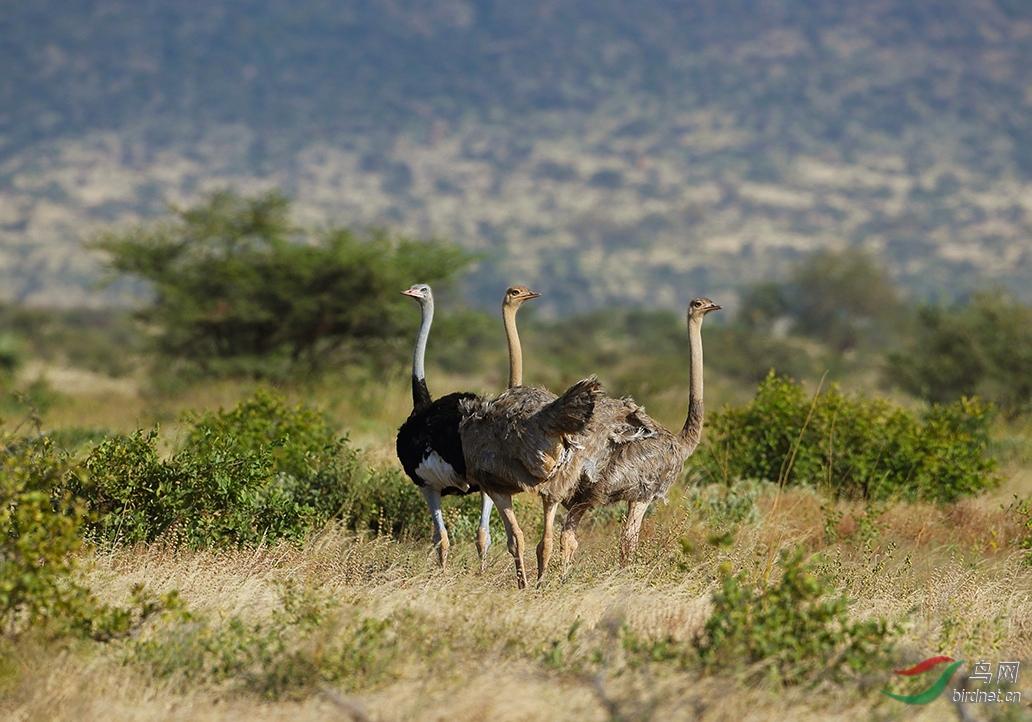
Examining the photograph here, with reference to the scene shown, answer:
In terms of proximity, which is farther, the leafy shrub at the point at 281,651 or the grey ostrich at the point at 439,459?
the grey ostrich at the point at 439,459

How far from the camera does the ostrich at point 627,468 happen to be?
8320 millimetres

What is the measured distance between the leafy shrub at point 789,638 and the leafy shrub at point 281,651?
51.5 inches

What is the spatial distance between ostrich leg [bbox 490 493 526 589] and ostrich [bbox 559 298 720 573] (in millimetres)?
358

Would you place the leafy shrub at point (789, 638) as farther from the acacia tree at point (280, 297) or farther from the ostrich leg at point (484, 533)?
the acacia tree at point (280, 297)

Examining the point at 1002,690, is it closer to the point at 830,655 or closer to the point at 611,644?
the point at 830,655

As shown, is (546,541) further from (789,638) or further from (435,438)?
(789,638)

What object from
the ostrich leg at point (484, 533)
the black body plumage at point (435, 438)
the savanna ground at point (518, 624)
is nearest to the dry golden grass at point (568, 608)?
the savanna ground at point (518, 624)

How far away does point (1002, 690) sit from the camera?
6.15 meters

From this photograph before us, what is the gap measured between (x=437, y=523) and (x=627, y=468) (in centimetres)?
113

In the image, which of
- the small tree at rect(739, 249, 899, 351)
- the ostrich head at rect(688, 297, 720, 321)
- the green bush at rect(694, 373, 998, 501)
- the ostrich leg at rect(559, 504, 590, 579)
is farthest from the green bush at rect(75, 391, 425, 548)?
the small tree at rect(739, 249, 899, 351)

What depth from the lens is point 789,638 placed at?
6020 mm

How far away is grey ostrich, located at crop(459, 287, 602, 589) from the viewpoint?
750cm

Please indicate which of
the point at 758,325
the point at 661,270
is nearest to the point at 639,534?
the point at 758,325

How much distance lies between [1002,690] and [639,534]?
3325 mm
